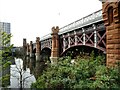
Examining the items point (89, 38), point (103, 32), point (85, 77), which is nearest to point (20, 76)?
point (89, 38)

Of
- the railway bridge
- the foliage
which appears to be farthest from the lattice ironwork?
the foliage

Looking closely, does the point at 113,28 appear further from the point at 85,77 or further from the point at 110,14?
the point at 85,77

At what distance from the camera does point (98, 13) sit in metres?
18.1

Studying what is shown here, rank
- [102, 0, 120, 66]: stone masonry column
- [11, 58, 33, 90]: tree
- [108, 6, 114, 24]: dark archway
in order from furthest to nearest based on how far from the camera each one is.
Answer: [11, 58, 33, 90]: tree → [108, 6, 114, 24]: dark archway → [102, 0, 120, 66]: stone masonry column

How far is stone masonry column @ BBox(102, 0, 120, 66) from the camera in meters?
11.3

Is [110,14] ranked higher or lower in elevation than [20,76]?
higher

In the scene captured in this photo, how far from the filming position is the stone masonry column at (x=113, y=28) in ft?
37.0

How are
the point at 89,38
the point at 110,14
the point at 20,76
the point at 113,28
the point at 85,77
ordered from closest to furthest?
the point at 85,77 → the point at 113,28 → the point at 110,14 → the point at 20,76 → the point at 89,38

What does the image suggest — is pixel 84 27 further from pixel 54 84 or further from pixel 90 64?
pixel 54 84

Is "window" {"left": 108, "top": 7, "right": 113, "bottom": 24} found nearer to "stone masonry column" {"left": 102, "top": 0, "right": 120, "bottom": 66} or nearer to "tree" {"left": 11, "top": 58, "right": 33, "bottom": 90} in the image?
"stone masonry column" {"left": 102, "top": 0, "right": 120, "bottom": 66}

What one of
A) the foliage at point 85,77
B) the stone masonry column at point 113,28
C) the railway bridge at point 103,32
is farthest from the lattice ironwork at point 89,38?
the stone masonry column at point 113,28

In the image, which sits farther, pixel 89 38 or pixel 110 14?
pixel 89 38

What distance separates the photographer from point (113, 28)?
460 inches

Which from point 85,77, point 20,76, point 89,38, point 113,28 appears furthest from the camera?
point 89,38
